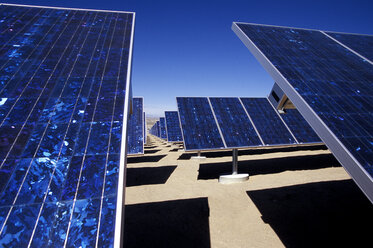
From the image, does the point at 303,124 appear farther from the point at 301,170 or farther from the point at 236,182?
the point at 236,182

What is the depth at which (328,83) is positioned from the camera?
5.21 meters

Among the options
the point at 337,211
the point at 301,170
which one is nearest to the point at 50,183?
the point at 337,211

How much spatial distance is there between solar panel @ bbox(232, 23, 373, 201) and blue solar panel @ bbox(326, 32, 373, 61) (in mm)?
96

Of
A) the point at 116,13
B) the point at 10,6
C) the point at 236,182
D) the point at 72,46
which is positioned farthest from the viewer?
the point at 236,182

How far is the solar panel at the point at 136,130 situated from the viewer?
15.5 m

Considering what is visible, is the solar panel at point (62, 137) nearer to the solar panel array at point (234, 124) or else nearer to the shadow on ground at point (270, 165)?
the solar panel array at point (234, 124)

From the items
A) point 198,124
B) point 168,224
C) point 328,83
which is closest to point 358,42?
point 328,83

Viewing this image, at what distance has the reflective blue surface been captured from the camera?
3.74 m

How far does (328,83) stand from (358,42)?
7216 millimetres

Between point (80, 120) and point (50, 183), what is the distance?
1.25m

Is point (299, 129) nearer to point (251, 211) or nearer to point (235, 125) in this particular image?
point (235, 125)

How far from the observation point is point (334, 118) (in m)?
4.01

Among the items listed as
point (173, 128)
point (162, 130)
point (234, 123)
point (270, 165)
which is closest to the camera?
point (234, 123)

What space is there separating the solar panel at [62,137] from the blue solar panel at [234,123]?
825 centimetres
